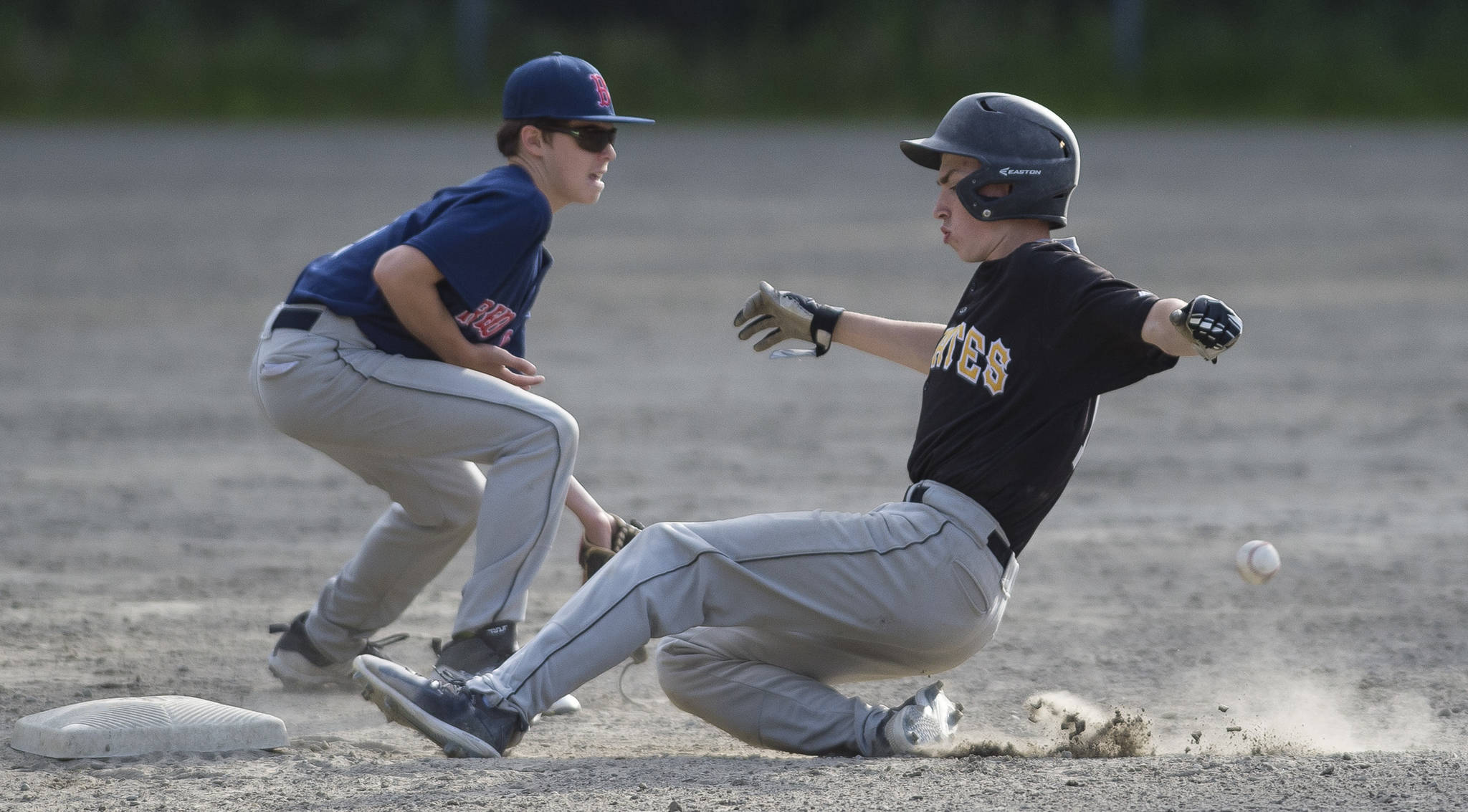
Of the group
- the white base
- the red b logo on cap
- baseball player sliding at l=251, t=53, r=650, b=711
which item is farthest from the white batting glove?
the white base

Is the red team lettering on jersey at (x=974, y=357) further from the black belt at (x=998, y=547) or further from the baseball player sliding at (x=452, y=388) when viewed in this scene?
the baseball player sliding at (x=452, y=388)

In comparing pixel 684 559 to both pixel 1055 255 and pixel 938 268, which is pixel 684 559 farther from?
pixel 938 268

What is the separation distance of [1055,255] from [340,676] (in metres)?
2.37

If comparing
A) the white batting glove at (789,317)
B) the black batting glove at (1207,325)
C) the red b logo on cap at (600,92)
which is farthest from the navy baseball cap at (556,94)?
the black batting glove at (1207,325)

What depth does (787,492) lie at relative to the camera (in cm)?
705

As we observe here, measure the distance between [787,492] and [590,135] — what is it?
2.88 m

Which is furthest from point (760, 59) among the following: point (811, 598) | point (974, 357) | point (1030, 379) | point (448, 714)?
point (448, 714)

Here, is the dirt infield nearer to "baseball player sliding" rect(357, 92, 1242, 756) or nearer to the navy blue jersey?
"baseball player sliding" rect(357, 92, 1242, 756)

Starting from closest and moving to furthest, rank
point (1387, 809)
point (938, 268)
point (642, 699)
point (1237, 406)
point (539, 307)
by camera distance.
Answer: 1. point (1387, 809)
2. point (642, 699)
3. point (1237, 406)
4. point (539, 307)
5. point (938, 268)

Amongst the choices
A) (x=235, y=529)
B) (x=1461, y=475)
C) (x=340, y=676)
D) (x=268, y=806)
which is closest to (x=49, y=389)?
(x=235, y=529)

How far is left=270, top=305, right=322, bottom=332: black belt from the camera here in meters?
4.53

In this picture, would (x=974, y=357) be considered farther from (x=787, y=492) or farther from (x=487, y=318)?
(x=787, y=492)

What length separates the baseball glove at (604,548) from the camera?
4.41m

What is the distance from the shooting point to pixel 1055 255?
12.4 ft
